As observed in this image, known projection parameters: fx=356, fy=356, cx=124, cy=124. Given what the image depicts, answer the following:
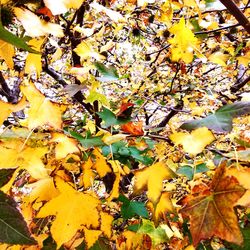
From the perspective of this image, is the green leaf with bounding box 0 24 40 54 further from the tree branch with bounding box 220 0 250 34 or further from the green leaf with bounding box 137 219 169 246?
the green leaf with bounding box 137 219 169 246

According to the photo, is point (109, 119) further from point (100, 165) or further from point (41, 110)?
point (41, 110)

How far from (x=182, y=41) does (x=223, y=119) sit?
55cm

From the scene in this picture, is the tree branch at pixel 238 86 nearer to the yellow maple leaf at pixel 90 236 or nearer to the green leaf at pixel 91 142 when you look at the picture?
the green leaf at pixel 91 142

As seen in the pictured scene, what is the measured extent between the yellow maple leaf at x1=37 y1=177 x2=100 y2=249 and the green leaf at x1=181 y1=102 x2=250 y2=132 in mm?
276

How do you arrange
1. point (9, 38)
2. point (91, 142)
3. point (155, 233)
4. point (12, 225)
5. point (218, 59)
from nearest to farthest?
point (9, 38) < point (12, 225) < point (91, 142) < point (155, 233) < point (218, 59)

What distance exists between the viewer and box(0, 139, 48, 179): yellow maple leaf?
73 centimetres

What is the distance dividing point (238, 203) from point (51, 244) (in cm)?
55

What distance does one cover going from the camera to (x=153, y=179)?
2.70 ft

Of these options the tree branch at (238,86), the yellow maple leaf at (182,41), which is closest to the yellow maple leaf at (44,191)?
the yellow maple leaf at (182,41)

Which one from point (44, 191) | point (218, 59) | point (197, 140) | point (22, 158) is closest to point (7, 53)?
point (22, 158)

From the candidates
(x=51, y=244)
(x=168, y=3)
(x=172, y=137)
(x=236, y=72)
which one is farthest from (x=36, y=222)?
(x=236, y=72)

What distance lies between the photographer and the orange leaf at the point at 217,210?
0.69 metres

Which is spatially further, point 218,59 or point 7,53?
point 218,59

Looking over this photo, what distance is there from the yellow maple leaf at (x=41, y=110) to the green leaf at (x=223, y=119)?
279 mm
